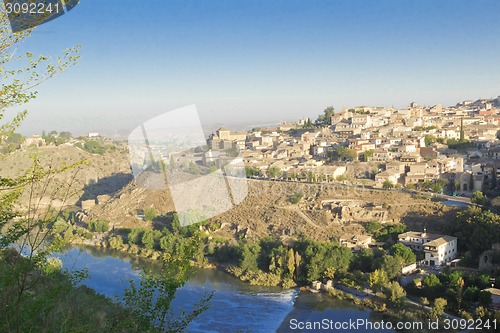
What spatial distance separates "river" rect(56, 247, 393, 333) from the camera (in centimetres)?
599

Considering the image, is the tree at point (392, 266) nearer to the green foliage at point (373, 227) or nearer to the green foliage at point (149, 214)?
the green foliage at point (373, 227)

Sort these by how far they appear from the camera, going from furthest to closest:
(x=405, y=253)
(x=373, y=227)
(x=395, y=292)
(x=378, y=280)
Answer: (x=373, y=227) < (x=405, y=253) < (x=378, y=280) < (x=395, y=292)

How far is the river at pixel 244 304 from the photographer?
19.6ft

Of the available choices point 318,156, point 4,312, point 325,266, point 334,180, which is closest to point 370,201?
point 334,180

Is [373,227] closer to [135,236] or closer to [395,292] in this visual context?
[395,292]

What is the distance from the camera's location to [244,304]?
22.2ft

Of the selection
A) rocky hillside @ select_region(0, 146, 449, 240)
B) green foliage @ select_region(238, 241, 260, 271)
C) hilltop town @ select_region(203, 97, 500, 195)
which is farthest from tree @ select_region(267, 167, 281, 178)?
green foliage @ select_region(238, 241, 260, 271)

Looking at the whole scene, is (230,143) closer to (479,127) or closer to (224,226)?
(224,226)

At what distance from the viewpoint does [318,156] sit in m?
14.6

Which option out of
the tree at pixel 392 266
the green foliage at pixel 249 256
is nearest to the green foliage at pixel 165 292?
the tree at pixel 392 266

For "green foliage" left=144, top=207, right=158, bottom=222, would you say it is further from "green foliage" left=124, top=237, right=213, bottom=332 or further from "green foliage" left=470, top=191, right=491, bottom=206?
"green foliage" left=124, top=237, right=213, bottom=332

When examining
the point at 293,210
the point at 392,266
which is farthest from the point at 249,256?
the point at 392,266

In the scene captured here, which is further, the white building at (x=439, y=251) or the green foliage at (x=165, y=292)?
the white building at (x=439, y=251)

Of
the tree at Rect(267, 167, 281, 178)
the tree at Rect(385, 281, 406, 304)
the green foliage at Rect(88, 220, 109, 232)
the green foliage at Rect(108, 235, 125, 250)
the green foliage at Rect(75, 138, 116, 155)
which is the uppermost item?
the green foliage at Rect(75, 138, 116, 155)
